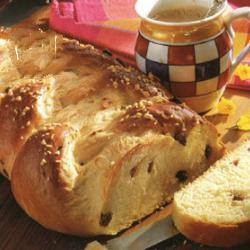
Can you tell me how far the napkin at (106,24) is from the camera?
2.05 metres

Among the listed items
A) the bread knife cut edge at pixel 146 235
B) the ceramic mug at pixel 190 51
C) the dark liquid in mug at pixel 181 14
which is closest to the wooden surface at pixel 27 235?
the bread knife cut edge at pixel 146 235

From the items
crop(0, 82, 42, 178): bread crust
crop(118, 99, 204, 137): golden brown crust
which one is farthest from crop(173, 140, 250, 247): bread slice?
crop(0, 82, 42, 178): bread crust

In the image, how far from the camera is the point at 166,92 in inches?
64.6

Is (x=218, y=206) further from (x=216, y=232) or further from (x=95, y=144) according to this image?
(x=95, y=144)

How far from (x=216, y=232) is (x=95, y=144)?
34 cm

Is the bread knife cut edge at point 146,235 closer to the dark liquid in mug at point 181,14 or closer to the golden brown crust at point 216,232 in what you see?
the golden brown crust at point 216,232

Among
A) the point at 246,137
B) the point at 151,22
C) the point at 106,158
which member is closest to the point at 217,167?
the point at 246,137

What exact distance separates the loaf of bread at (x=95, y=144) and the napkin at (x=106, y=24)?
1.01ft

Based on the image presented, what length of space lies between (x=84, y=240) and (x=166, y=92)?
1.48 feet

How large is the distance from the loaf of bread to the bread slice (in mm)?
60

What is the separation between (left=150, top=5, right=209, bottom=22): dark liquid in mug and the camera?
175 centimetres

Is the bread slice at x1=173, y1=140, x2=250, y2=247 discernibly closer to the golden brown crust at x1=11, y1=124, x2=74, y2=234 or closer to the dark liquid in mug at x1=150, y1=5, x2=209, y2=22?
the golden brown crust at x1=11, y1=124, x2=74, y2=234

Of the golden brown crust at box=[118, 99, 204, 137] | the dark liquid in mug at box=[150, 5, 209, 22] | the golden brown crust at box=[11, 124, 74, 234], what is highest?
the dark liquid in mug at box=[150, 5, 209, 22]

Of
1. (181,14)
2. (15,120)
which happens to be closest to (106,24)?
(181,14)
